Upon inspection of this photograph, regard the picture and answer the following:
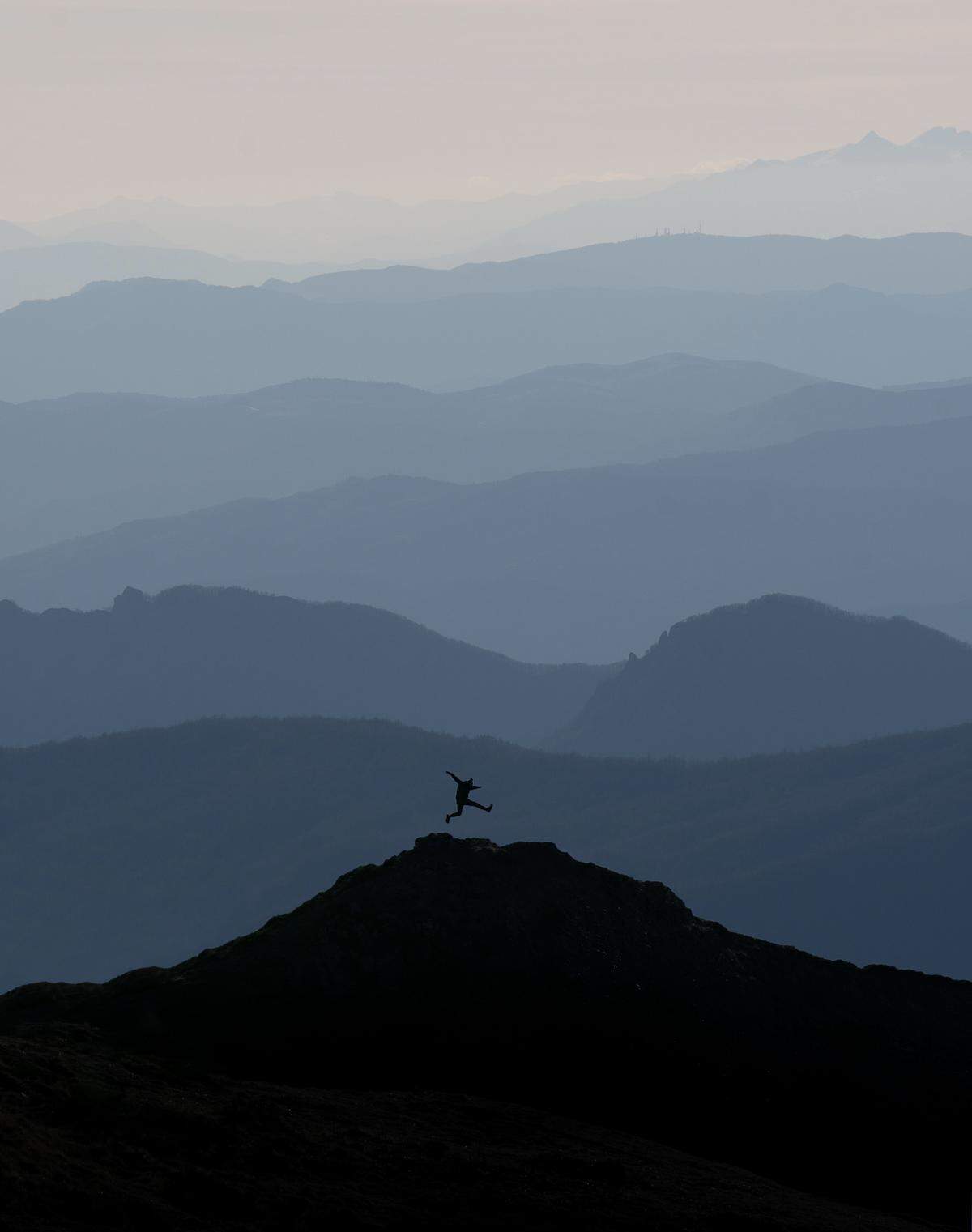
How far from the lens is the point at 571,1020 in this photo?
57.9 meters

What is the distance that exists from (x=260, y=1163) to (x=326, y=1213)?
281 centimetres

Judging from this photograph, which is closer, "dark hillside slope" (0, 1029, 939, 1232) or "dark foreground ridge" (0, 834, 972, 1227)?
"dark hillside slope" (0, 1029, 939, 1232)

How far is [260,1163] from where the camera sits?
140 feet

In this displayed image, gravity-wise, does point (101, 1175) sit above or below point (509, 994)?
below

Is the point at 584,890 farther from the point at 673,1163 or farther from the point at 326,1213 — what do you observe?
the point at 326,1213

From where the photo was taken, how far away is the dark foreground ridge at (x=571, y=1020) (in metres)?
54.1

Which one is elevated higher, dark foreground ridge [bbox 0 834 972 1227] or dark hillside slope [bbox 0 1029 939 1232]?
dark foreground ridge [bbox 0 834 972 1227]

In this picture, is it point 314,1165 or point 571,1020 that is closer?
point 314,1165

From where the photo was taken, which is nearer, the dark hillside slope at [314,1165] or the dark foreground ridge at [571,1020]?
the dark hillside slope at [314,1165]

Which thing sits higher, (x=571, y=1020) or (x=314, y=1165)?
(x=571, y=1020)

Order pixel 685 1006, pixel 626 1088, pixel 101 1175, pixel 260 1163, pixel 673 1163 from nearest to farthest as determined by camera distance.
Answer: pixel 101 1175
pixel 260 1163
pixel 673 1163
pixel 626 1088
pixel 685 1006

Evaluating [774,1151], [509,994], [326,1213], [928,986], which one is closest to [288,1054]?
[509,994]

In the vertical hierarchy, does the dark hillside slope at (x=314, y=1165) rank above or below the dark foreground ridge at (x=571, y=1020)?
below

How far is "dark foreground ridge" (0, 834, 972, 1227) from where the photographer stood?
5412cm
